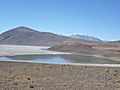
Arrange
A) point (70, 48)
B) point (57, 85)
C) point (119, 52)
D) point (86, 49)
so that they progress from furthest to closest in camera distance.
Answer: point (70, 48) < point (86, 49) < point (119, 52) < point (57, 85)

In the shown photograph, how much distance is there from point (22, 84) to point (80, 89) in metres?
3.68

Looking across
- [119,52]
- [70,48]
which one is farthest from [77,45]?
[119,52]

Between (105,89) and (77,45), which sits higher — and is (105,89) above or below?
below

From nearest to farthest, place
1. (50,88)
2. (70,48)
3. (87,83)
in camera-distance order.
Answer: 1. (50,88)
2. (87,83)
3. (70,48)

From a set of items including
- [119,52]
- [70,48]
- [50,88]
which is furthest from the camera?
[70,48]

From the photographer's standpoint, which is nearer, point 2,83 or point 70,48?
point 2,83

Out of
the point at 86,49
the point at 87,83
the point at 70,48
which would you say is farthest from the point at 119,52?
the point at 87,83

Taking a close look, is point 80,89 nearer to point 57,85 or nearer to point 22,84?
point 57,85

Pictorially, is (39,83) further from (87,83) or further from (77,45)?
(77,45)

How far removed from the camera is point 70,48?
100500 mm

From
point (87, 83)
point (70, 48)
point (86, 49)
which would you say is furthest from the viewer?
point (70, 48)

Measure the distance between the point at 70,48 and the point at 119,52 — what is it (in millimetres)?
27016

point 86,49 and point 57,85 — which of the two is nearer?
point 57,85

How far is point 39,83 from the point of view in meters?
18.3
